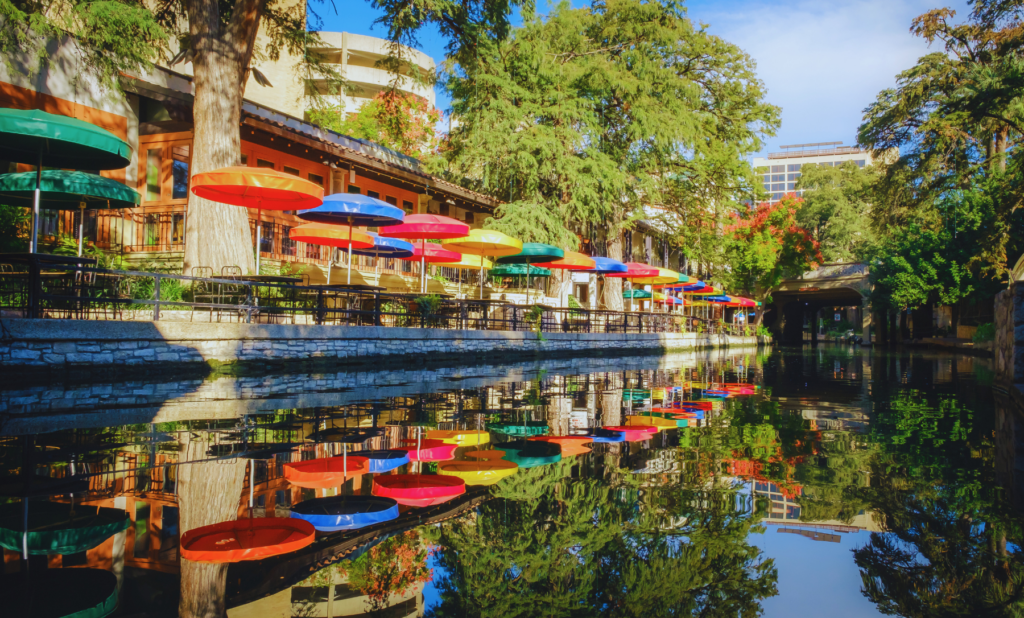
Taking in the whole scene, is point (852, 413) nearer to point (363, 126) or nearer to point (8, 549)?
point (8, 549)

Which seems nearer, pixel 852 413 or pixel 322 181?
pixel 852 413

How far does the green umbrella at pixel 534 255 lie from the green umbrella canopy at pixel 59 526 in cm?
1485

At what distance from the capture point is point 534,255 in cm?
1853

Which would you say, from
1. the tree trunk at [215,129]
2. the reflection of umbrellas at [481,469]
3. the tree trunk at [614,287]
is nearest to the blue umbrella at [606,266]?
the tree trunk at [614,287]

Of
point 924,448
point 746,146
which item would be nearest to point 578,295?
point 746,146

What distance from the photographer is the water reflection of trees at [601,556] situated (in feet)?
6.80

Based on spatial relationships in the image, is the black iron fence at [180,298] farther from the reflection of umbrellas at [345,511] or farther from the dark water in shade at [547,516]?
the reflection of umbrellas at [345,511]

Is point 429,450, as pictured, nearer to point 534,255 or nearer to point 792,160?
point 534,255

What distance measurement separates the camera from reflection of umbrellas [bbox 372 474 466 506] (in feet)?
10.1

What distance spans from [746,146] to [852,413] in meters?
22.7

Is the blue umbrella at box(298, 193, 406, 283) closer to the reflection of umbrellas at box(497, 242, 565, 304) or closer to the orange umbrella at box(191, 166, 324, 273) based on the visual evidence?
the orange umbrella at box(191, 166, 324, 273)

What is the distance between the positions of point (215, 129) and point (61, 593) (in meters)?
12.2

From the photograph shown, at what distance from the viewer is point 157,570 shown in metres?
2.22

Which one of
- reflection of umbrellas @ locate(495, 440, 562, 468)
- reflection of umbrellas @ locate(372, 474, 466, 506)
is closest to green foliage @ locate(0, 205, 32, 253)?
reflection of umbrellas @ locate(495, 440, 562, 468)
